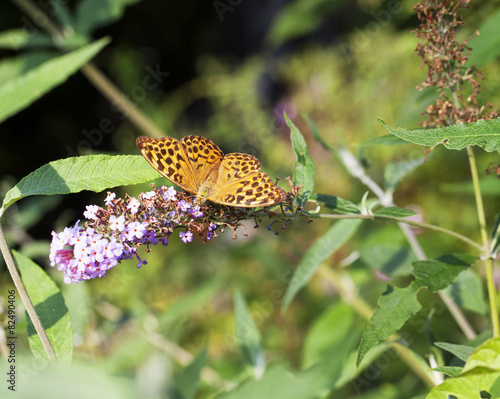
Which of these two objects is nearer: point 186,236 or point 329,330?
point 186,236

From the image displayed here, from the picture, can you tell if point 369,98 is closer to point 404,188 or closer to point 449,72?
point 404,188

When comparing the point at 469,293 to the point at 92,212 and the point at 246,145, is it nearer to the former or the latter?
the point at 92,212

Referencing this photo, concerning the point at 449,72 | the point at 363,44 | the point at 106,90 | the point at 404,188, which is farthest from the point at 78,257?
the point at 363,44

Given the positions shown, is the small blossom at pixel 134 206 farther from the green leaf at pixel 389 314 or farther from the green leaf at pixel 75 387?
the green leaf at pixel 75 387

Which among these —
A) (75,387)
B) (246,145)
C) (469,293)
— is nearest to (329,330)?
(469,293)

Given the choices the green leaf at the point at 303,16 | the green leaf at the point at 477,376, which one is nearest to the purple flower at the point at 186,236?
the green leaf at the point at 477,376

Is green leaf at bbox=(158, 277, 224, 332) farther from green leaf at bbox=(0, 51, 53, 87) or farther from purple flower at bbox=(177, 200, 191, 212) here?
green leaf at bbox=(0, 51, 53, 87)
